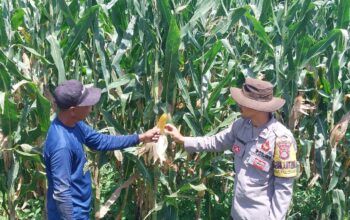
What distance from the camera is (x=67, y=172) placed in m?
2.95

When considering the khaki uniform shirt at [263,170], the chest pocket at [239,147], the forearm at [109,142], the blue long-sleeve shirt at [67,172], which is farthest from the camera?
the forearm at [109,142]

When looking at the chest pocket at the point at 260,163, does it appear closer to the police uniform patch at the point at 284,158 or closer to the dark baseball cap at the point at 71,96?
the police uniform patch at the point at 284,158

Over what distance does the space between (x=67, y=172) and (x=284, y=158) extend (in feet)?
3.87

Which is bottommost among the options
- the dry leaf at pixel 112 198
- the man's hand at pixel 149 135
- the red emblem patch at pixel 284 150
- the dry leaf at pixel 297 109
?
the dry leaf at pixel 112 198

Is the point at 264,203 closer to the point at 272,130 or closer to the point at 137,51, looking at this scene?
the point at 272,130

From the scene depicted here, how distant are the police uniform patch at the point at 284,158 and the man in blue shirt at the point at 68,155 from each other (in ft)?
3.44

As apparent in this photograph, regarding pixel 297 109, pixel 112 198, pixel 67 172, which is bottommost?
pixel 112 198

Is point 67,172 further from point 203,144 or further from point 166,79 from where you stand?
point 166,79

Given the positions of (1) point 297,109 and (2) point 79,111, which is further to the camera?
(1) point 297,109

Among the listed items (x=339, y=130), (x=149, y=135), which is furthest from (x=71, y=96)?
(x=339, y=130)

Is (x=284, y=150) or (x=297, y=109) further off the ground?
(x=284, y=150)

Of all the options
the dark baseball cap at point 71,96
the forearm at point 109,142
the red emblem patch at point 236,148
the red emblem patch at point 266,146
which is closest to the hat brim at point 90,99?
A: the dark baseball cap at point 71,96

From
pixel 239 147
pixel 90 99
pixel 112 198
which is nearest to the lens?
pixel 90 99

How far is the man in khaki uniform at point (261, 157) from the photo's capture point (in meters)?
3.02
